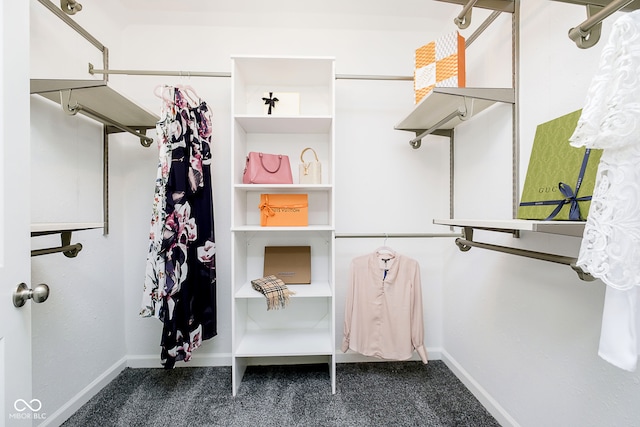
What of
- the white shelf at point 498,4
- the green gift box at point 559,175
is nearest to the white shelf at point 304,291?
the green gift box at point 559,175

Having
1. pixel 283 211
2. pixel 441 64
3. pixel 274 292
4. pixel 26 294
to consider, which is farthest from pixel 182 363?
pixel 441 64

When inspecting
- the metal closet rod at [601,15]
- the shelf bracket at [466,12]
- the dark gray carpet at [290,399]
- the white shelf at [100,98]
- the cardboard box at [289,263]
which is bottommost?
the dark gray carpet at [290,399]

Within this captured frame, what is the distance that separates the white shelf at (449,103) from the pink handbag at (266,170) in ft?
2.62

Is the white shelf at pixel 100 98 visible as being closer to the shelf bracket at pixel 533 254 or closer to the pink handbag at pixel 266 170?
the pink handbag at pixel 266 170

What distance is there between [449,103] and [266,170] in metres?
1.09

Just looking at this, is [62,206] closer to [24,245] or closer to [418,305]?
[24,245]

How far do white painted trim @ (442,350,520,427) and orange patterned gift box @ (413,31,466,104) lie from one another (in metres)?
1.64

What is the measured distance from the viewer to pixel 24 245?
0.79 m

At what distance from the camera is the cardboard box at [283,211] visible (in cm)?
170

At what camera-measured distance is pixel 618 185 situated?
584 mm

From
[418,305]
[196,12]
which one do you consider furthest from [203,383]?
[196,12]

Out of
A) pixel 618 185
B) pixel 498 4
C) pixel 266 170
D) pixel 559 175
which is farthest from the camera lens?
pixel 266 170

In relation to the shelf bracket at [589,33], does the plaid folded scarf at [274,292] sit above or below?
below

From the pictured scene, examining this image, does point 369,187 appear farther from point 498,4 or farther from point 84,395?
point 84,395
